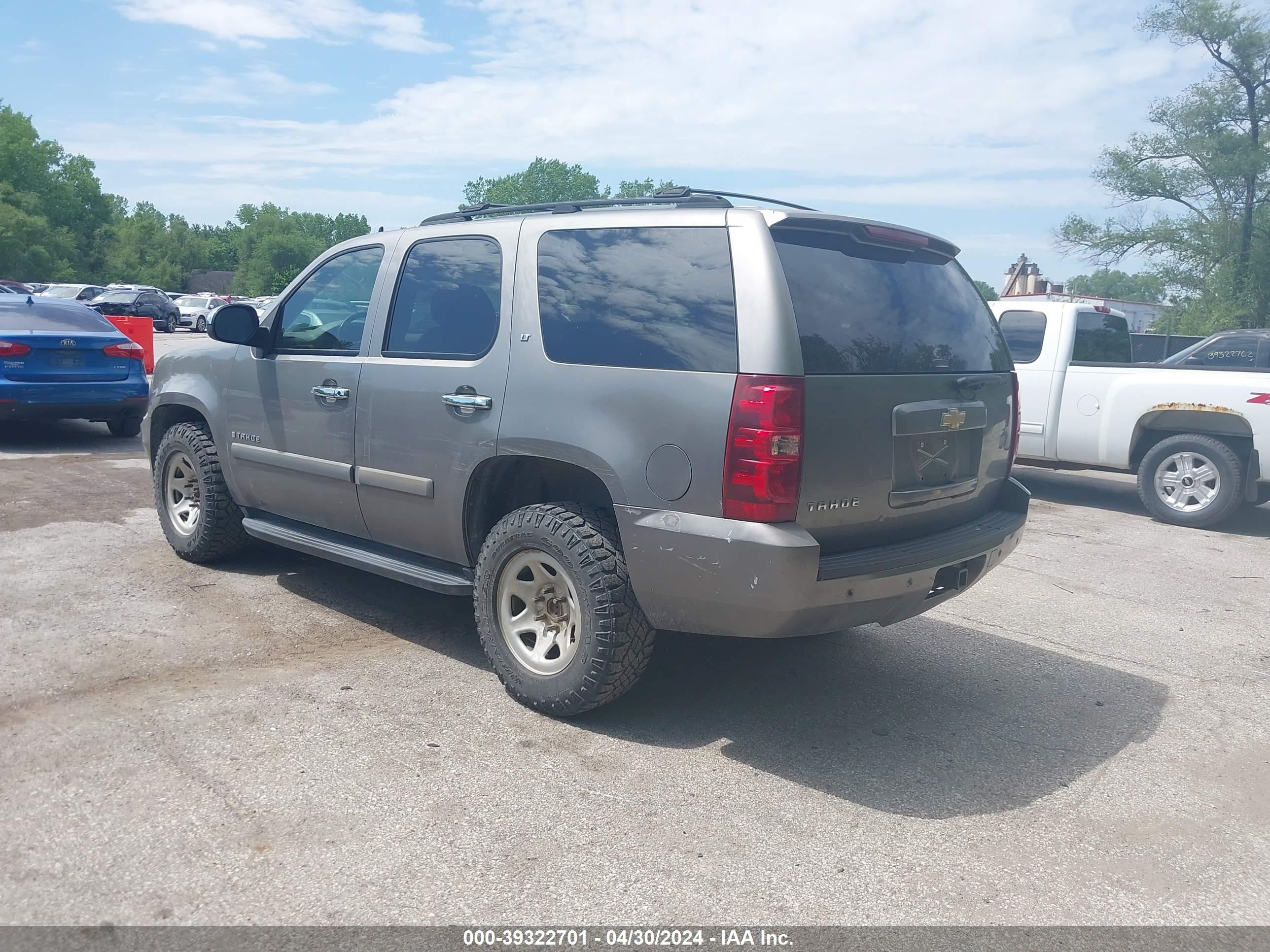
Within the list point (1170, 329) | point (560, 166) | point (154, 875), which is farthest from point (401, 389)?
point (560, 166)

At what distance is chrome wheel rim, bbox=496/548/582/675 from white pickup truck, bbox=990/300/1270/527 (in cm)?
595

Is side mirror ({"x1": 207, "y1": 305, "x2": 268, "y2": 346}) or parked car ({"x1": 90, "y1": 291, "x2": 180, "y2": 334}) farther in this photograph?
parked car ({"x1": 90, "y1": 291, "x2": 180, "y2": 334})

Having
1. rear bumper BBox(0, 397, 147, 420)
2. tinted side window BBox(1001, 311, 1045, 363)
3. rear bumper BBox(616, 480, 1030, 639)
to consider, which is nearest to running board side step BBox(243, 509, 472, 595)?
rear bumper BBox(616, 480, 1030, 639)

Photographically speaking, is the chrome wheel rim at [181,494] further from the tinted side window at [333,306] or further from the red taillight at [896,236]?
the red taillight at [896,236]

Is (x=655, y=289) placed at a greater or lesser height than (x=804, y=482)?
greater

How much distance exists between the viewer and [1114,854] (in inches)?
130

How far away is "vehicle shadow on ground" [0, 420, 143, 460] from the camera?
10328 mm

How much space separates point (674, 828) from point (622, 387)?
1.57 metres

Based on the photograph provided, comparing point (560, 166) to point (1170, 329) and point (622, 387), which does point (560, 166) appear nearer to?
point (1170, 329)

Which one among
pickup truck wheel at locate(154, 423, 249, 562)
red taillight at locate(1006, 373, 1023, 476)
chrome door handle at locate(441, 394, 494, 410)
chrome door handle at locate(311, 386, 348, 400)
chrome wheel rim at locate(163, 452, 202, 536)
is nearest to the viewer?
chrome door handle at locate(441, 394, 494, 410)

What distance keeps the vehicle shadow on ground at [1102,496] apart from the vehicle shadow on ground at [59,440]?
944cm

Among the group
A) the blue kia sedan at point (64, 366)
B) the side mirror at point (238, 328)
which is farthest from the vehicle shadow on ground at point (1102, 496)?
the blue kia sedan at point (64, 366)

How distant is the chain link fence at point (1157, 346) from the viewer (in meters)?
12.0

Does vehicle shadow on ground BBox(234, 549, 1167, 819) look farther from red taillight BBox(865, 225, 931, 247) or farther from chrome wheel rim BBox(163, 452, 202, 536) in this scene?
red taillight BBox(865, 225, 931, 247)
